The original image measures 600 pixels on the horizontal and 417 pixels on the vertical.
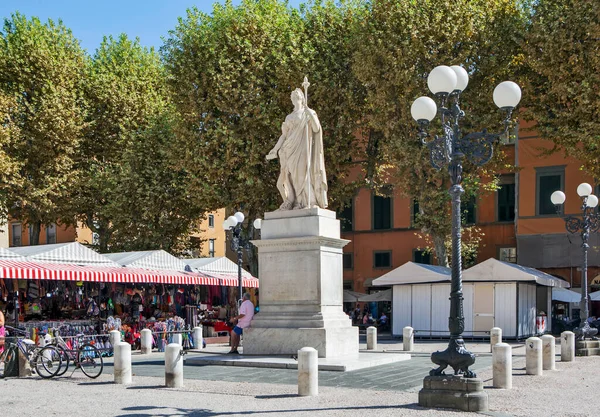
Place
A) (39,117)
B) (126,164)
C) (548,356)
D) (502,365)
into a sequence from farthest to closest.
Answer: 1. (126,164)
2. (39,117)
3. (548,356)
4. (502,365)

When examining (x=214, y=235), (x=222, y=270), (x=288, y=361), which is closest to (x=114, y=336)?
(x=288, y=361)

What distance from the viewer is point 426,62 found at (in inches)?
1157

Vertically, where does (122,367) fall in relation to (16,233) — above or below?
below

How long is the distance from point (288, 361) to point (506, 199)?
2638 centimetres

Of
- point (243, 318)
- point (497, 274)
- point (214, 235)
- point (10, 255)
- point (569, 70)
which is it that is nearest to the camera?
point (243, 318)

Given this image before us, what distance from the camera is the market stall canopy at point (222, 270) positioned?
28125 mm

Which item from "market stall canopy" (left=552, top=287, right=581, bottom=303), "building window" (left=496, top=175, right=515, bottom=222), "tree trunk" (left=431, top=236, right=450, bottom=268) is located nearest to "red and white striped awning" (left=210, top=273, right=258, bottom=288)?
"tree trunk" (left=431, top=236, right=450, bottom=268)

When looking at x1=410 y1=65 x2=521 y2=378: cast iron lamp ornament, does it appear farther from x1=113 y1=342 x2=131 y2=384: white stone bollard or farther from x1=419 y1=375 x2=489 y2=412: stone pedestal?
x1=113 y1=342 x2=131 y2=384: white stone bollard

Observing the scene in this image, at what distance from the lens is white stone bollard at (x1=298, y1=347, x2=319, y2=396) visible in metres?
11.7

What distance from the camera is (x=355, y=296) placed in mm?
37438

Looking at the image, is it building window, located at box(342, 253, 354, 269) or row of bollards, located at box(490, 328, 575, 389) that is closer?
row of bollards, located at box(490, 328, 575, 389)

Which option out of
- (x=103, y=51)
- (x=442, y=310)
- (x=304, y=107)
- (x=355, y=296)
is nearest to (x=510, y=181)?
(x=355, y=296)

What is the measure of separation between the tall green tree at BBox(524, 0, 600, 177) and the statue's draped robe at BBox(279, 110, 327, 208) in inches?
545

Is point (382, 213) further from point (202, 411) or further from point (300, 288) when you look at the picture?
point (202, 411)
